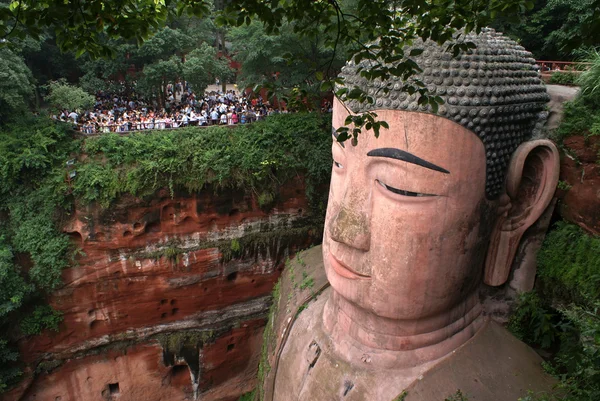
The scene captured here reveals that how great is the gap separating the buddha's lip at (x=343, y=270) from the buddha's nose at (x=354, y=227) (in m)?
0.31

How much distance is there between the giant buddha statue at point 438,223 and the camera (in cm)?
416

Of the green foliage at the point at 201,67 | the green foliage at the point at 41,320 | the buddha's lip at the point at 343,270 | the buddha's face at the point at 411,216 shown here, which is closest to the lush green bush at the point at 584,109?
→ the buddha's face at the point at 411,216

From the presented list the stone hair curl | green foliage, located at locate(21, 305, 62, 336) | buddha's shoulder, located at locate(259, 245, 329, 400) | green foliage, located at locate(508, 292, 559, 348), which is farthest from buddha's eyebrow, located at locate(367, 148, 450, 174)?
green foliage, located at locate(21, 305, 62, 336)

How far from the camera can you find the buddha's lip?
465 centimetres

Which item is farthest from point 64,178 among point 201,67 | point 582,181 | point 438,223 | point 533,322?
point 582,181

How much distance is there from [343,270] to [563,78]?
3481mm

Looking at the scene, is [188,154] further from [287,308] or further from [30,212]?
[287,308]

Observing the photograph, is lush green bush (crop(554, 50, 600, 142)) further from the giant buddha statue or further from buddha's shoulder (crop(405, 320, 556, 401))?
buddha's shoulder (crop(405, 320, 556, 401))

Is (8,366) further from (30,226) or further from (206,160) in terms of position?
(206,160)

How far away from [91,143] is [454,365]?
8412mm

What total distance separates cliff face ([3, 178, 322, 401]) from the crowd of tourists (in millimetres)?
2516

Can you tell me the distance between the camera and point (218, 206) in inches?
395

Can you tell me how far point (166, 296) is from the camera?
407 inches

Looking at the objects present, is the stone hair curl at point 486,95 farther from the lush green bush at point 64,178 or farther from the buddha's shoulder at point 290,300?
the lush green bush at point 64,178
